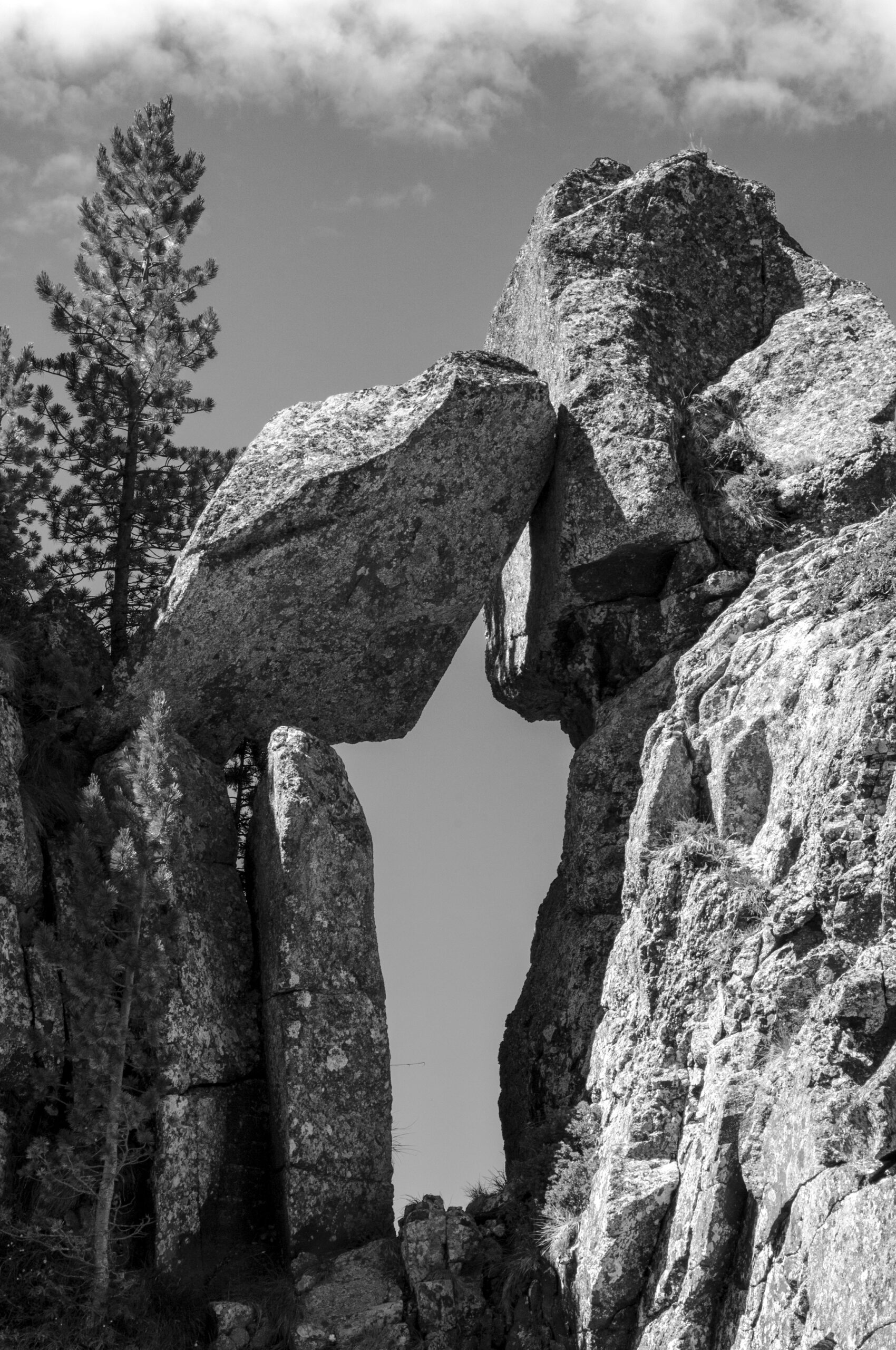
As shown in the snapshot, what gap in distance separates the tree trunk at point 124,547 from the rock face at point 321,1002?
5.62m

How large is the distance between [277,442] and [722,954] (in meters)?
12.0

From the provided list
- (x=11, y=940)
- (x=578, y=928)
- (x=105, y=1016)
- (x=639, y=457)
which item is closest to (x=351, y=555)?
(x=639, y=457)

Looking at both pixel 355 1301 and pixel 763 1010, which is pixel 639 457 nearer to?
pixel 763 1010

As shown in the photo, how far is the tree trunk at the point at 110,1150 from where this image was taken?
16.8 m

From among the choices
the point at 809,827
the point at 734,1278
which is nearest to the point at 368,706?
the point at 809,827

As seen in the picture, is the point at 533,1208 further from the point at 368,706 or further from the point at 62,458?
the point at 62,458

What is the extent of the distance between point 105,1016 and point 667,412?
45.3 ft

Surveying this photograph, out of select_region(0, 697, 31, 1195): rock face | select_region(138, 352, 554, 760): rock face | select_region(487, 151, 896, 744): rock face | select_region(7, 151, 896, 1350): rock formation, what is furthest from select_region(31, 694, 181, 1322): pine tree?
select_region(487, 151, 896, 744): rock face

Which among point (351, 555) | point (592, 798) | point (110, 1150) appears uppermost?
point (351, 555)

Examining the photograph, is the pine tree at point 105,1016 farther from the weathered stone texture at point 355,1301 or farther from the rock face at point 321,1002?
the weathered stone texture at point 355,1301

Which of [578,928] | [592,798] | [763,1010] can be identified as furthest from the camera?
[592,798]

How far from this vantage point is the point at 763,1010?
584 inches

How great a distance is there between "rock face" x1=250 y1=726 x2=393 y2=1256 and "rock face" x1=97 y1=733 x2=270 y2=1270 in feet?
1.29

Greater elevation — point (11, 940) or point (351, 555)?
point (351, 555)
